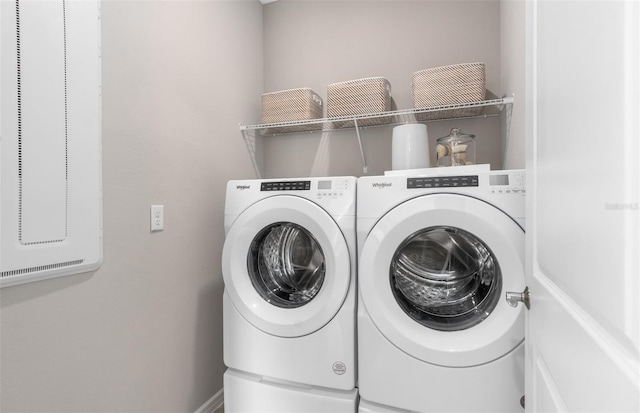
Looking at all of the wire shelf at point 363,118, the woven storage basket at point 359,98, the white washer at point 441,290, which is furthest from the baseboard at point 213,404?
the woven storage basket at point 359,98

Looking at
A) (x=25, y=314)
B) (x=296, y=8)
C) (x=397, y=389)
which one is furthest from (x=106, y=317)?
(x=296, y=8)

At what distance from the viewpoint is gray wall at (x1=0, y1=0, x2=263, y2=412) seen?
1042 millimetres

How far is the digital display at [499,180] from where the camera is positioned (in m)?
1.12

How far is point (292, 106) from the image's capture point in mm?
1961

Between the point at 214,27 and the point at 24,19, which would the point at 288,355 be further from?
the point at 214,27

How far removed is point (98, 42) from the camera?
118 centimetres

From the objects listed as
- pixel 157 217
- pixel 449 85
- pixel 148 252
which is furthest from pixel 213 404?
pixel 449 85

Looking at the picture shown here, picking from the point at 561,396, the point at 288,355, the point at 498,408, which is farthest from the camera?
the point at 288,355

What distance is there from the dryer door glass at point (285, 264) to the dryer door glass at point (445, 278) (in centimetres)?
39

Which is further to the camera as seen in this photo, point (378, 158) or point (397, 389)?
point (378, 158)

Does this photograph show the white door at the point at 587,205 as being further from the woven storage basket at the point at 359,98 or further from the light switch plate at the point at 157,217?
the light switch plate at the point at 157,217

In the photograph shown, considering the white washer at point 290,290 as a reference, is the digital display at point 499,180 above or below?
above

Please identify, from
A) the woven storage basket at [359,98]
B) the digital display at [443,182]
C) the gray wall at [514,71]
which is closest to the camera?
the digital display at [443,182]

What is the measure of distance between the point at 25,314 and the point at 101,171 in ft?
1.67
